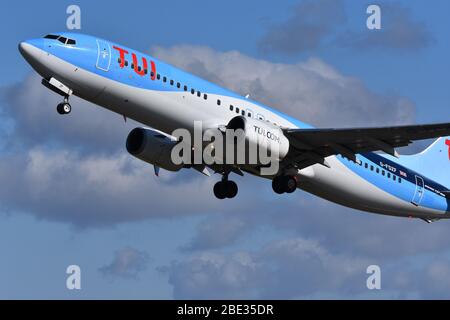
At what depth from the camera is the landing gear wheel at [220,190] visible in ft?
172

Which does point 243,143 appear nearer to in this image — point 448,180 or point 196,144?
point 196,144

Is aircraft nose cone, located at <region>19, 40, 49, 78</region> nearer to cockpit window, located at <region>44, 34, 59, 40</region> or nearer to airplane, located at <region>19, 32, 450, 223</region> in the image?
airplane, located at <region>19, 32, 450, 223</region>

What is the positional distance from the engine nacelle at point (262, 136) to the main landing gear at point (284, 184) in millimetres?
1629

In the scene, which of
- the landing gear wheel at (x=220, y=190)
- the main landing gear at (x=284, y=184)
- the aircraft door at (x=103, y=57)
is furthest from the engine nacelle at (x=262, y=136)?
the aircraft door at (x=103, y=57)

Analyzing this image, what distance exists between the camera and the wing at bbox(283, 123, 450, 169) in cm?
4551

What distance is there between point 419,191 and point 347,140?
859 cm

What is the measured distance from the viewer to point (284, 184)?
4856 cm

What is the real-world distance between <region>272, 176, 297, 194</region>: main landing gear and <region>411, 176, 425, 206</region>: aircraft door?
8.48 meters

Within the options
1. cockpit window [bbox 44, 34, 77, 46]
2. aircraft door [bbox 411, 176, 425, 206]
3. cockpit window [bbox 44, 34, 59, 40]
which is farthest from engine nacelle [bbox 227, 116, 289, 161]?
aircraft door [bbox 411, 176, 425, 206]

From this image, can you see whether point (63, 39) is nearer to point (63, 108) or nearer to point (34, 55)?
point (34, 55)

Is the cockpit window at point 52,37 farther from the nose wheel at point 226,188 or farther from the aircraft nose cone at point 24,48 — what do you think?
the nose wheel at point 226,188

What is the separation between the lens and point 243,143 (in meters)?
45.7

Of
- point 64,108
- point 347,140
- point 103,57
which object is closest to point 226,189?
point 347,140
